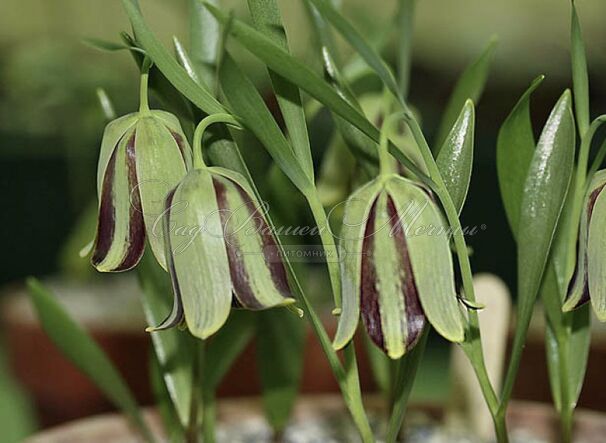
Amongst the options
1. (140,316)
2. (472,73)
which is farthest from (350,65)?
(140,316)

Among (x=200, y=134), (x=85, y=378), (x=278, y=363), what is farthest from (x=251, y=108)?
(x=85, y=378)

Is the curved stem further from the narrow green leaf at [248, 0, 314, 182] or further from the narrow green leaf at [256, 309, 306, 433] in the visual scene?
the narrow green leaf at [256, 309, 306, 433]

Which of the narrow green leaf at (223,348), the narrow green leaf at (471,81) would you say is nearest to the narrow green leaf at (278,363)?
the narrow green leaf at (223,348)

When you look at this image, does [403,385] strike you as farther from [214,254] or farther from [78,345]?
[78,345]

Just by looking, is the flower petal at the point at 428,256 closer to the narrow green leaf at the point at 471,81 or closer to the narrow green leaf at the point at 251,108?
the narrow green leaf at the point at 251,108

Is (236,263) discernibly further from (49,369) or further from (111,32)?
(111,32)

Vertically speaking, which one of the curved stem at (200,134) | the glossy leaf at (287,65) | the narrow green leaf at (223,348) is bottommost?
the narrow green leaf at (223,348)
